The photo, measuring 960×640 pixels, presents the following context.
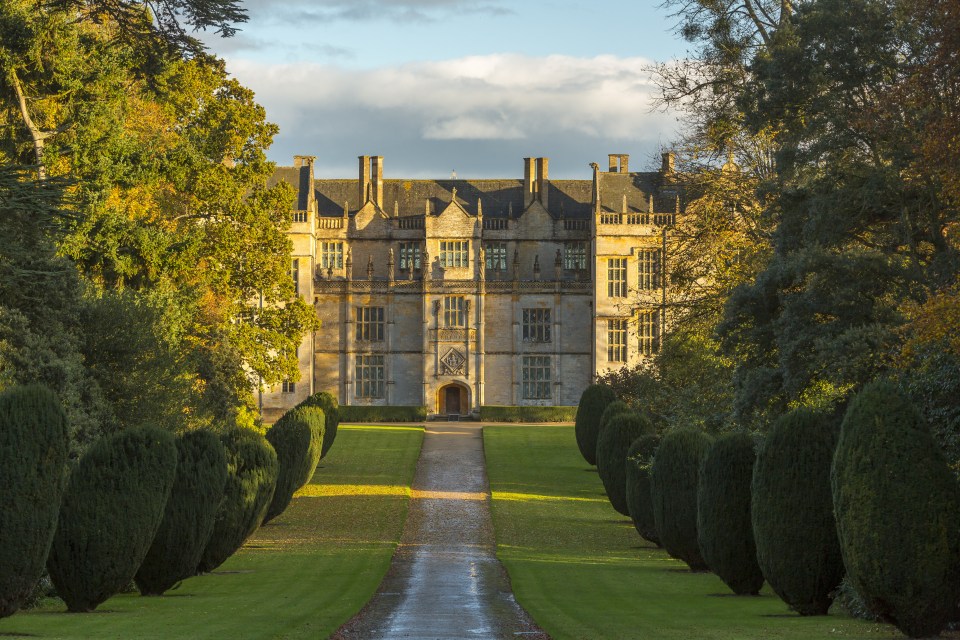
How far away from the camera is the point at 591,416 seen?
4409 cm

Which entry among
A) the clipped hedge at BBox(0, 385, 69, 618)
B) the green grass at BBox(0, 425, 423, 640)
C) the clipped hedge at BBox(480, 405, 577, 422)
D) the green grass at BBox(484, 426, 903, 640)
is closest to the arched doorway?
the clipped hedge at BBox(480, 405, 577, 422)

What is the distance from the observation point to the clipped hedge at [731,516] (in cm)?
1998

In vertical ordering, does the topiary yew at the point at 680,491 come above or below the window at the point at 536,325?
below

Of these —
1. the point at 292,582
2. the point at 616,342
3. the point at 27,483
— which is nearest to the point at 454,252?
the point at 616,342

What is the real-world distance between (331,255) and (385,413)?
9.74 metres

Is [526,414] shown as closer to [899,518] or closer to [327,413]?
[327,413]

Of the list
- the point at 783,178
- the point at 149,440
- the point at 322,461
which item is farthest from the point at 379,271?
the point at 149,440

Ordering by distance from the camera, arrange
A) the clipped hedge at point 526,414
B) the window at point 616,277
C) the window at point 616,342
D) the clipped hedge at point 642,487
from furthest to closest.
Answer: the window at point 616,277 → the window at point 616,342 → the clipped hedge at point 526,414 → the clipped hedge at point 642,487

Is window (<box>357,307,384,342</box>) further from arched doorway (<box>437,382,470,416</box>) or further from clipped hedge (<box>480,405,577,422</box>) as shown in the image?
clipped hedge (<box>480,405,577,422</box>)

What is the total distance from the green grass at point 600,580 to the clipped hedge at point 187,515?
515 centimetres

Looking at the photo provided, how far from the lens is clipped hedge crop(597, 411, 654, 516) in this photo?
3322 centimetres

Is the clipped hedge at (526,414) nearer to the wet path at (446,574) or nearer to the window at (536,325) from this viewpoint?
the window at (536,325)

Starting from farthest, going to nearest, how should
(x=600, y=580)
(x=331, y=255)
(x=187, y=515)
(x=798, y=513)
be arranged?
(x=331, y=255) → (x=600, y=580) → (x=187, y=515) → (x=798, y=513)

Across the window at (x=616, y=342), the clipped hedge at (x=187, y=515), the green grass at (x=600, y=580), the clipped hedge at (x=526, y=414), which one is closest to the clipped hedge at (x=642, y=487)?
the green grass at (x=600, y=580)
